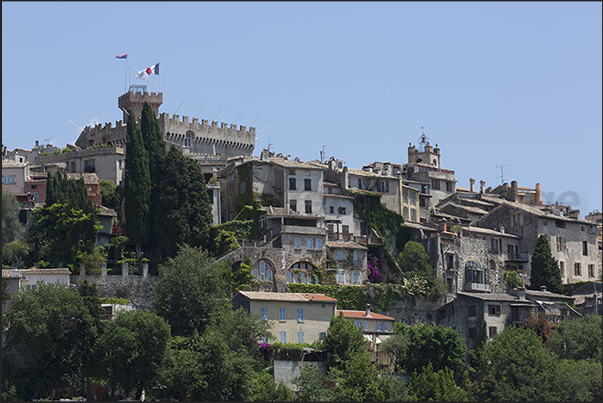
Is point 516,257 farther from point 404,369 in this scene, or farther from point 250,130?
point 250,130

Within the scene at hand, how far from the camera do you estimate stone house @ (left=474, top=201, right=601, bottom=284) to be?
103 m

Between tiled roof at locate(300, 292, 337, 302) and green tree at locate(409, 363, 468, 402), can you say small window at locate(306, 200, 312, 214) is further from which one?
green tree at locate(409, 363, 468, 402)

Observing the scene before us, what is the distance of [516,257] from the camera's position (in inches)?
4040

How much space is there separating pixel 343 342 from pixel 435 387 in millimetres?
6888

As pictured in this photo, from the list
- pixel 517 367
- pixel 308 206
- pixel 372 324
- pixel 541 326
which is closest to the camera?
pixel 517 367

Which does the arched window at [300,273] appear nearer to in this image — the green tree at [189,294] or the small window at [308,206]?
the small window at [308,206]

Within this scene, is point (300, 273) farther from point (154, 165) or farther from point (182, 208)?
point (154, 165)

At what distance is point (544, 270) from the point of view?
97.1 meters

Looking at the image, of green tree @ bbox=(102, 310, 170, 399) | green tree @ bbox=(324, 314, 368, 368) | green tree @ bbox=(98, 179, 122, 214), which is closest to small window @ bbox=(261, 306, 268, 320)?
green tree @ bbox=(324, 314, 368, 368)

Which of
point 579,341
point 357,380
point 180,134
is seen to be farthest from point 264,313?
point 180,134

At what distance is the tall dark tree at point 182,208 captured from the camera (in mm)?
87750

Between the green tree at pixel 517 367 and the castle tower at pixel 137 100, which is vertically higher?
the castle tower at pixel 137 100

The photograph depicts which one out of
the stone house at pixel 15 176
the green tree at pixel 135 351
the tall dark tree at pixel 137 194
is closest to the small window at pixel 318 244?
the tall dark tree at pixel 137 194

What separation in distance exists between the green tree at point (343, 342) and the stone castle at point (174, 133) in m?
38.2
